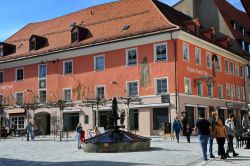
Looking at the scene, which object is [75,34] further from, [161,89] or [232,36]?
[232,36]

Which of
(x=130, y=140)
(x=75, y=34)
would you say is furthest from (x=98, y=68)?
(x=130, y=140)

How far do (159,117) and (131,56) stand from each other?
19.7ft

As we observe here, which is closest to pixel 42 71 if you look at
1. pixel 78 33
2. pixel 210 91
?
pixel 78 33

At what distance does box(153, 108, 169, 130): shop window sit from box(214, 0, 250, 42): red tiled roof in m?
17.9

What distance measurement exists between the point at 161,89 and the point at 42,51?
47.0 ft

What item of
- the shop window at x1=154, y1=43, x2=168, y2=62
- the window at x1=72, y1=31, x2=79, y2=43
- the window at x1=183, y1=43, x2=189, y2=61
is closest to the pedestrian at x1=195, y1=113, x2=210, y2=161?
the shop window at x1=154, y1=43, x2=168, y2=62

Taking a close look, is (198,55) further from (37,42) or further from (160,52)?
(37,42)

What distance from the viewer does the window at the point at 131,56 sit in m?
36.0

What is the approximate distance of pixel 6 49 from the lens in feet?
154

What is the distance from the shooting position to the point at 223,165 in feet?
40.5

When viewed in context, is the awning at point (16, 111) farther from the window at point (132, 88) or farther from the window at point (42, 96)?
the window at point (132, 88)

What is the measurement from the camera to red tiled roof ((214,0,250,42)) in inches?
1893

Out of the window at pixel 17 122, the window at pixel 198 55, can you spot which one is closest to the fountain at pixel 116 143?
the window at pixel 198 55

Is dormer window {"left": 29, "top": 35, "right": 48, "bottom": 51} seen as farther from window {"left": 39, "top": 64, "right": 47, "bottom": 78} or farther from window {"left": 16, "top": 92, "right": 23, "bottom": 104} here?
window {"left": 16, "top": 92, "right": 23, "bottom": 104}
